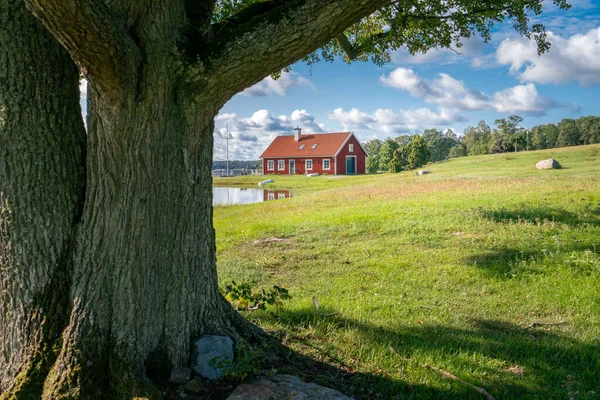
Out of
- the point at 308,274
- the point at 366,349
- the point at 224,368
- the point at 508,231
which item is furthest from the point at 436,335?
the point at 508,231

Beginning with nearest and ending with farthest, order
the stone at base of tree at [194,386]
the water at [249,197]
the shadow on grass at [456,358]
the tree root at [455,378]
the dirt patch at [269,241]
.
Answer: the stone at base of tree at [194,386] < the tree root at [455,378] < the shadow on grass at [456,358] < the dirt patch at [269,241] < the water at [249,197]

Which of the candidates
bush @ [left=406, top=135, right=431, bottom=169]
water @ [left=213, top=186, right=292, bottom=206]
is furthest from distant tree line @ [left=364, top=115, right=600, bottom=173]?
water @ [left=213, top=186, right=292, bottom=206]

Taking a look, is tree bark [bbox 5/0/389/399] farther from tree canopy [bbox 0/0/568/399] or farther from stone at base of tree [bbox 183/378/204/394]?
stone at base of tree [bbox 183/378/204/394]

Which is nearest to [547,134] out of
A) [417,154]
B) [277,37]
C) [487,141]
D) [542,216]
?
[487,141]

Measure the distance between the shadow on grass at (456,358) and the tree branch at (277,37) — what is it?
2.47 m

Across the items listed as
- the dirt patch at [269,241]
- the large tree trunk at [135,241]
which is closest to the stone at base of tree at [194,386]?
the large tree trunk at [135,241]

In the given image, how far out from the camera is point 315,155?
181ft

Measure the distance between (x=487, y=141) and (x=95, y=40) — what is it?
334ft

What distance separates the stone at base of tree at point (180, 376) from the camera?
335cm

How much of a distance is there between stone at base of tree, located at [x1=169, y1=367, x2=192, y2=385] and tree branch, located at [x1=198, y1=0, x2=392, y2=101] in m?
2.22

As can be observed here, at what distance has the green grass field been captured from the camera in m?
3.98

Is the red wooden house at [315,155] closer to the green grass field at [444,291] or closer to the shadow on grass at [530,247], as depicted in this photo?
the green grass field at [444,291]

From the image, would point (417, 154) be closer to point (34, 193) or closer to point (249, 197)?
point (249, 197)

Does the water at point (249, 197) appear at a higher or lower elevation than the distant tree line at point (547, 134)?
lower
